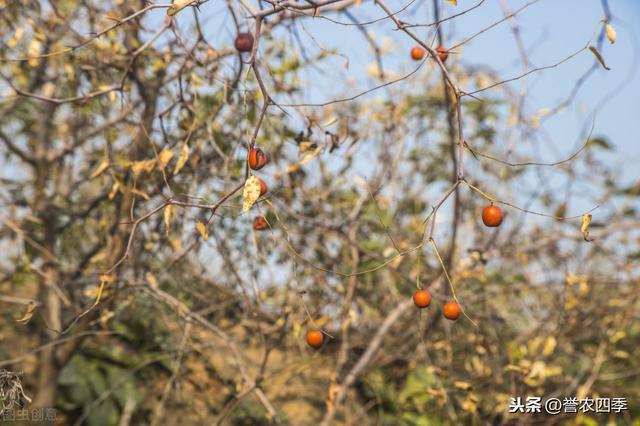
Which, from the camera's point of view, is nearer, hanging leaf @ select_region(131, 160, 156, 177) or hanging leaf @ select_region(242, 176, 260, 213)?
hanging leaf @ select_region(242, 176, 260, 213)

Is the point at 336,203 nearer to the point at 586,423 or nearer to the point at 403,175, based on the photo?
the point at 403,175

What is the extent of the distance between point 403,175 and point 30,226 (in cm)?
269

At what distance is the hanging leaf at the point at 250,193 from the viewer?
1219mm

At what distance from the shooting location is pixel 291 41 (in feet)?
7.95

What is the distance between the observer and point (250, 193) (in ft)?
4.04

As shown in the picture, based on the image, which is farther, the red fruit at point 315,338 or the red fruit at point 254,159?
the red fruit at point 315,338

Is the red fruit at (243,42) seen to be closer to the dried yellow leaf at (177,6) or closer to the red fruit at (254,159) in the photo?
the dried yellow leaf at (177,6)

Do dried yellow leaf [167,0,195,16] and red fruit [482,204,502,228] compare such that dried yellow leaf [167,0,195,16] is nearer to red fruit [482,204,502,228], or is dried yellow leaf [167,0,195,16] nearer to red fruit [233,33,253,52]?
red fruit [233,33,253,52]

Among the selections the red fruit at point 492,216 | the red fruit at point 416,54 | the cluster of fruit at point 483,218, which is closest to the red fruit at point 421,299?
the cluster of fruit at point 483,218

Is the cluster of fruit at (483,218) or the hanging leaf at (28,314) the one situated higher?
the cluster of fruit at (483,218)

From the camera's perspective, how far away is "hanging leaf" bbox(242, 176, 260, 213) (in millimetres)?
1219

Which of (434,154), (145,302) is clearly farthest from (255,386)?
(434,154)

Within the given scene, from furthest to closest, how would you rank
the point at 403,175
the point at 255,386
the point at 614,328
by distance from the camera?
the point at 403,175
the point at 614,328
the point at 255,386

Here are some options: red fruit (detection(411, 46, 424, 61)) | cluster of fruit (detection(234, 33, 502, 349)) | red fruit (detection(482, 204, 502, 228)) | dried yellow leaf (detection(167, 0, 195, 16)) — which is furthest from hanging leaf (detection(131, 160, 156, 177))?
red fruit (detection(482, 204, 502, 228))
